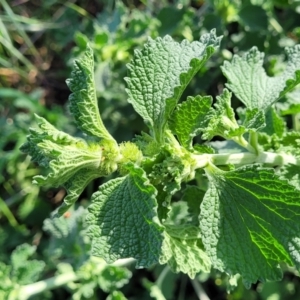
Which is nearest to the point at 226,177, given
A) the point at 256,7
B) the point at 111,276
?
the point at 111,276

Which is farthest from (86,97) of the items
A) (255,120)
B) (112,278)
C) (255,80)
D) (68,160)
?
(112,278)

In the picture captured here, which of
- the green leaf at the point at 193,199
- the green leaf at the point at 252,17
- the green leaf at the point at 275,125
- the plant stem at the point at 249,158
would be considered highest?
the green leaf at the point at 252,17

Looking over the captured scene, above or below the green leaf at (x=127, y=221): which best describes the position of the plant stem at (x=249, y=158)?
above

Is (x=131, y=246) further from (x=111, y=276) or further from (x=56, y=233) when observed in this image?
(x=56, y=233)

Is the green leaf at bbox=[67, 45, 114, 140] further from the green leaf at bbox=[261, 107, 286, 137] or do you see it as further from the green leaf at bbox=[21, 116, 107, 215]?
the green leaf at bbox=[261, 107, 286, 137]

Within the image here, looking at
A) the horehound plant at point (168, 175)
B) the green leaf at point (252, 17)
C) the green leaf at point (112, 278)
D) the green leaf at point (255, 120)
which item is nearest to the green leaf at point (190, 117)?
the horehound plant at point (168, 175)

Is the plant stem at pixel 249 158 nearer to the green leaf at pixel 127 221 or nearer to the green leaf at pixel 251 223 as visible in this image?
the green leaf at pixel 251 223
